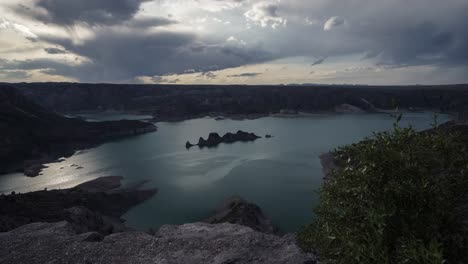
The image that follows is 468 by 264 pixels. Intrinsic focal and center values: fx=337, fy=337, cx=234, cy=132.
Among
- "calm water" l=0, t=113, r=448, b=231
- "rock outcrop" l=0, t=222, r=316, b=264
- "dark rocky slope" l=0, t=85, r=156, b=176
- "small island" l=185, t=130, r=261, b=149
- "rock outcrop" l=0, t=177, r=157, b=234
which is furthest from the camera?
"small island" l=185, t=130, r=261, b=149

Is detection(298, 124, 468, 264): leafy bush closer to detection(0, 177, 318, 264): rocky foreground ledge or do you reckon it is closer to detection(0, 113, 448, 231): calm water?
detection(0, 177, 318, 264): rocky foreground ledge

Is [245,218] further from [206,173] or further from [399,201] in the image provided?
[206,173]

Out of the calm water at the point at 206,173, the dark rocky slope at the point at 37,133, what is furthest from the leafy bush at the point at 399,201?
the dark rocky slope at the point at 37,133

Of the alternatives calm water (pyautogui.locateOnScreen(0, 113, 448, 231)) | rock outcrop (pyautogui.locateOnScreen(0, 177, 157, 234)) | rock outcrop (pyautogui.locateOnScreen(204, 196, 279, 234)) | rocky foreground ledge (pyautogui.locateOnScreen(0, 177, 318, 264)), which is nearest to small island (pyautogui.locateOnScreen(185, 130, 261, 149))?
calm water (pyautogui.locateOnScreen(0, 113, 448, 231))

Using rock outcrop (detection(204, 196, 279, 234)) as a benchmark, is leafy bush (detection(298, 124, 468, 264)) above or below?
above

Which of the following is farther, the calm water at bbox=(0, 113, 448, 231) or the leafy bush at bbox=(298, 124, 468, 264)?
the calm water at bbox=(0, 113, 448, 231)

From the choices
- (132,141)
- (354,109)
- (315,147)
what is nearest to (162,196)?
(315,147)

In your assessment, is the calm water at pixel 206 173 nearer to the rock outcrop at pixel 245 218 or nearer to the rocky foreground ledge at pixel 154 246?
the rock outcrop at pixel 245 218
